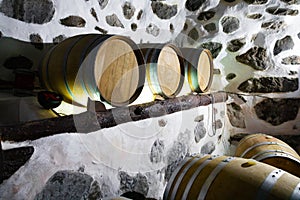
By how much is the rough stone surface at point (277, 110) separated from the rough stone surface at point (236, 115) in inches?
6.1

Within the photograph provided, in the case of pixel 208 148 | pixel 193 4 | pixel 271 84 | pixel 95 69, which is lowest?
pixel 208 148

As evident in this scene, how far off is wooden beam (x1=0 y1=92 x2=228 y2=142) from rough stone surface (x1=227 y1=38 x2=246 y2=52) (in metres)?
1.11

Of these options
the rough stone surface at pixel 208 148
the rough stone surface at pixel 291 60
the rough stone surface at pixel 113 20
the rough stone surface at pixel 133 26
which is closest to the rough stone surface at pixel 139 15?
the rough stone surface at pixel 133 26

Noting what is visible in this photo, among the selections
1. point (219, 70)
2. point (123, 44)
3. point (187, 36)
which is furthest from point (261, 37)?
point (123, 44)

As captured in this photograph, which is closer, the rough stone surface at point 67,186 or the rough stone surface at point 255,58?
the rough stone surface at point 67,186

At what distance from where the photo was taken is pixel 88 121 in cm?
132

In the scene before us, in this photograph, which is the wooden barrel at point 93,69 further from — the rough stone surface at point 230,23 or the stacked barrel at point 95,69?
the rough stone surface at point 230,23

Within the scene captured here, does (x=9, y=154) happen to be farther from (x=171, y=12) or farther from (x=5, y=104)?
(x=171, y=12)

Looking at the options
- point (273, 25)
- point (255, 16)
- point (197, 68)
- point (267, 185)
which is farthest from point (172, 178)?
point (273, 25)

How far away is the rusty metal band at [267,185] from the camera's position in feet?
4.11

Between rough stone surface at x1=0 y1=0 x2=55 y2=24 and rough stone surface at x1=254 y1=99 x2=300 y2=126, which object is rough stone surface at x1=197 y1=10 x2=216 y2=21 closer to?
rough stone surface at x1=254 y1=99 x2=300 y2=126

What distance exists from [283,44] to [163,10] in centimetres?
127

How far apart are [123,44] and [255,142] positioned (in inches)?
56.8

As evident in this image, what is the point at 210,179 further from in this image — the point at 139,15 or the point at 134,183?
the point at 139,15
